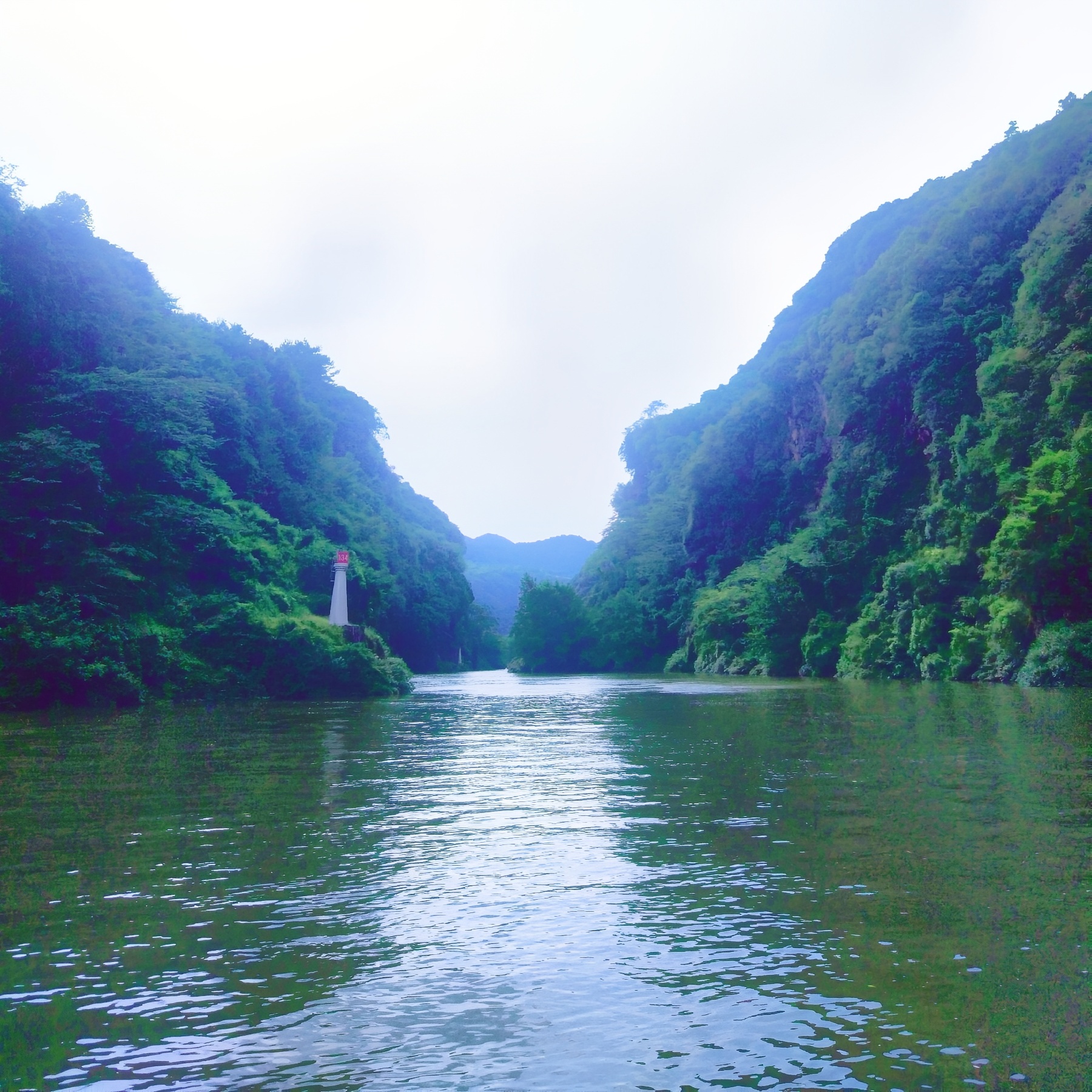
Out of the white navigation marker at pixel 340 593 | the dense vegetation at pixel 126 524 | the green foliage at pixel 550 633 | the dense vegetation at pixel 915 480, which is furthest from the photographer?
the green foliage at pixel 550 633

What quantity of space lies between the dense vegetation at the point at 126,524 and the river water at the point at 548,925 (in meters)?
20.8

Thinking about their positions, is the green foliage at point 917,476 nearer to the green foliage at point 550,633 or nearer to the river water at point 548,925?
the green foliage at point 550,633

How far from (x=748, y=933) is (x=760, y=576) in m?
80.2

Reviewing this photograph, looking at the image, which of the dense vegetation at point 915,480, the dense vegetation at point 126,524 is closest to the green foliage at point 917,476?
the dense vegetation at point 915,480

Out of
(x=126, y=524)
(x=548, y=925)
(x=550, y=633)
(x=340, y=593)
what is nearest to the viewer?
(x=548, y=925)

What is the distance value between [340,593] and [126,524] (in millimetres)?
15313

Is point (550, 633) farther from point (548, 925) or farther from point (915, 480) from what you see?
point (548, 925)

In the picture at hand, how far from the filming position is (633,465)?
148 meters

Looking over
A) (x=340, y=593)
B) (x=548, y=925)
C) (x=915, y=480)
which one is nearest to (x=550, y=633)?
(x=915, y=480)

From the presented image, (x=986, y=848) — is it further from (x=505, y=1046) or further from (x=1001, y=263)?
(x=1001, y=263)

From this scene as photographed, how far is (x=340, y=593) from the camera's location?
182 ft

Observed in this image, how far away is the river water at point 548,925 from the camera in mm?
5191

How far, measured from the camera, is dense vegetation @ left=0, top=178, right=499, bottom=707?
36.2 metres

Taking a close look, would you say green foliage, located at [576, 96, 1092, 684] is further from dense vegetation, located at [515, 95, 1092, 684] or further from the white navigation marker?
the white navigation marker
